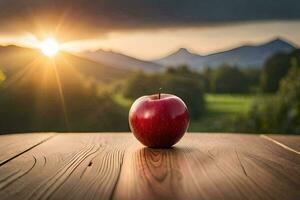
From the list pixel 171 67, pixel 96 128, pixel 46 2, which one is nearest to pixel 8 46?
pixel 46 2

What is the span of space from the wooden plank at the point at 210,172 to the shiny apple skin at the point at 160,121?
0.13 feet

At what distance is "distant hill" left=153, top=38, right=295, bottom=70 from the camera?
4.75 m

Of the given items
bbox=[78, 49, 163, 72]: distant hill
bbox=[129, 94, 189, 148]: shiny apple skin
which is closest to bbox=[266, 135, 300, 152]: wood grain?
bbox=[129, 94, 189, 148]: shiny apple skin

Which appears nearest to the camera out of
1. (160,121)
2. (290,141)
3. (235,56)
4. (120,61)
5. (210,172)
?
(210,172)

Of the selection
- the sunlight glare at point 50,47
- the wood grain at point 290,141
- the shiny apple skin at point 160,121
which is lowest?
the wood grain at point 290,141

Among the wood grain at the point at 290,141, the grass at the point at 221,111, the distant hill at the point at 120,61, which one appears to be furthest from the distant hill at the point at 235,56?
the wood grain at the point at 290,141

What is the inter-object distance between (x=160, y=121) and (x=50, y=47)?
3251 mm

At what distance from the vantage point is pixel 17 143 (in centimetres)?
143

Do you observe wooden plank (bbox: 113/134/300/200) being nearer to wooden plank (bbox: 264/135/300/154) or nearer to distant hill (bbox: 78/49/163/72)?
wooden plank (bbox: 264/135/300/154)

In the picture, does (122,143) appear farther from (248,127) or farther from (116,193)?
(248,127)

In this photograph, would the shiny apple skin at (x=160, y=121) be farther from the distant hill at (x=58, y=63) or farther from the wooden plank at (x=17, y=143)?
the distant hill at (x=58, y=63)

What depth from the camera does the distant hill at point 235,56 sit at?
15.6 feet

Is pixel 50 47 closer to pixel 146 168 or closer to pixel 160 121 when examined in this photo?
pixel 160 121

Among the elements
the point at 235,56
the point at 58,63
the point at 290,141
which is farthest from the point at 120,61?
the point at 290,141
